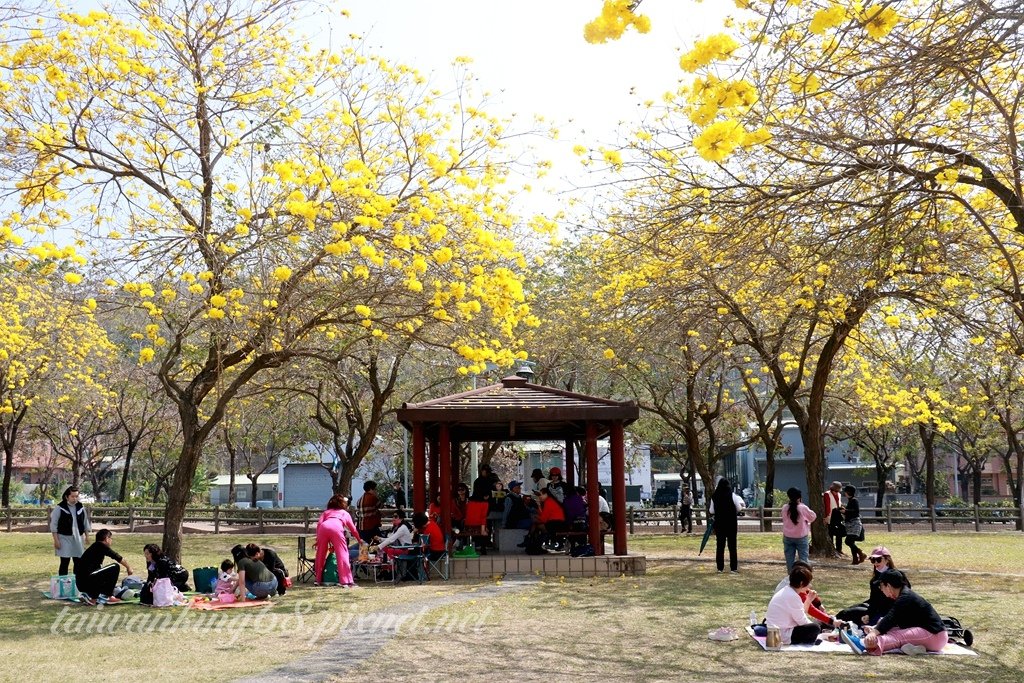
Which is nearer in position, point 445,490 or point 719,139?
point 719,139

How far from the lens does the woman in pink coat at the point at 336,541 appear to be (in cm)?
1360

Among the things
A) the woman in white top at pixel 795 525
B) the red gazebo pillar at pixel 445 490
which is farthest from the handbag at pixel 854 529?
the red gazebo pillar at pixel 445 490

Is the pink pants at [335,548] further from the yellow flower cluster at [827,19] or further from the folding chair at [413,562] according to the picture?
the yellow flower cluster at [827,19]

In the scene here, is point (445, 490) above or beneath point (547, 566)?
above

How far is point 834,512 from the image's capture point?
17.9 meters

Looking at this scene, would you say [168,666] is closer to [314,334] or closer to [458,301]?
[458,301]

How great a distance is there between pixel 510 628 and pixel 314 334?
9.62m

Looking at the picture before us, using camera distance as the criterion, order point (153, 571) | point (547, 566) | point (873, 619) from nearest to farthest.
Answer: point (873, 619)
point (153, 571)
point (547, 566)

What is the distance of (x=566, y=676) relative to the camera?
24.4ft

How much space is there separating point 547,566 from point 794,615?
247 inches

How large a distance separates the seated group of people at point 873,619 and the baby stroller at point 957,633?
14.3 inches

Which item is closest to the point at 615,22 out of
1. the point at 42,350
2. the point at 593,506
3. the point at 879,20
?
the point at 879,20

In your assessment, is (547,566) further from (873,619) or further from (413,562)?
(873,619)

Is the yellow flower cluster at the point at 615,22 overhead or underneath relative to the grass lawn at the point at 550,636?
overhead
